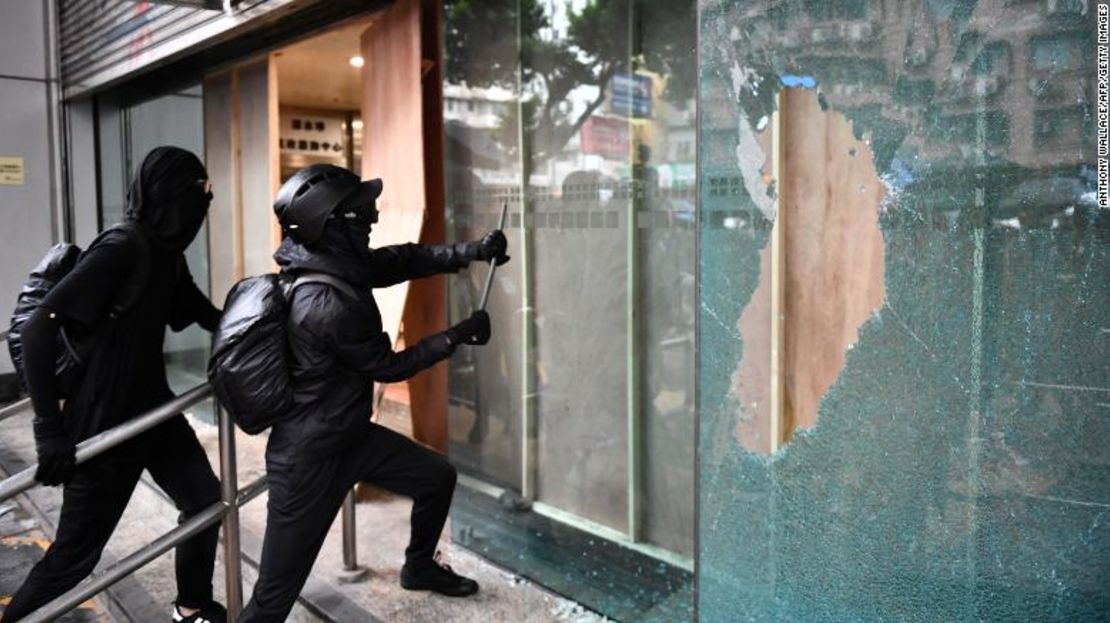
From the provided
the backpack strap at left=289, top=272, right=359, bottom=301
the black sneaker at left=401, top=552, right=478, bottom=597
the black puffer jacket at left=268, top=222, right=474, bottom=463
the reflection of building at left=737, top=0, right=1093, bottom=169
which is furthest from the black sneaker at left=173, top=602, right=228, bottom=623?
the reflection of building at left=737, top=0, right=1093, bottom=169

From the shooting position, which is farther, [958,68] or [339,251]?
[339,251]

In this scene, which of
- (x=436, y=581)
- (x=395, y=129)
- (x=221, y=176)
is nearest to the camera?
(x=436, y=581)

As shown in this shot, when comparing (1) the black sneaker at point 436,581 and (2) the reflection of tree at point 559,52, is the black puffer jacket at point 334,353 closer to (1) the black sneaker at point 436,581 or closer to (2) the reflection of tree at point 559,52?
(1) the black sneaker at point 436,581

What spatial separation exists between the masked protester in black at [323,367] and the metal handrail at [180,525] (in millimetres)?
244

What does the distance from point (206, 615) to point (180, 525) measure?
0.51 meters

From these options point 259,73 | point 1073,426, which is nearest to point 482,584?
point 1073,426

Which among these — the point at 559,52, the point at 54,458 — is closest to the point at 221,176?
the point at 559,52

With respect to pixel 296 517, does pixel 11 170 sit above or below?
above

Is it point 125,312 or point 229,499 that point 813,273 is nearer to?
point 229,499

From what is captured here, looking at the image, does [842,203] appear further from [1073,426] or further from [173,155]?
[173,155]

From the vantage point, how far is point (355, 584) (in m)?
3.90

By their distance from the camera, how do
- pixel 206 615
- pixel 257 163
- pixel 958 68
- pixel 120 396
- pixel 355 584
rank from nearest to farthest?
1. pixel 958 68
2. pixel 120 396
3. pixel 206 615
4. pixel 355 584
5. pixel 257 163

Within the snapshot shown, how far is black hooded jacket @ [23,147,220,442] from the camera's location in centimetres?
291

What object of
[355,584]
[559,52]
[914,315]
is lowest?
[355,584]
